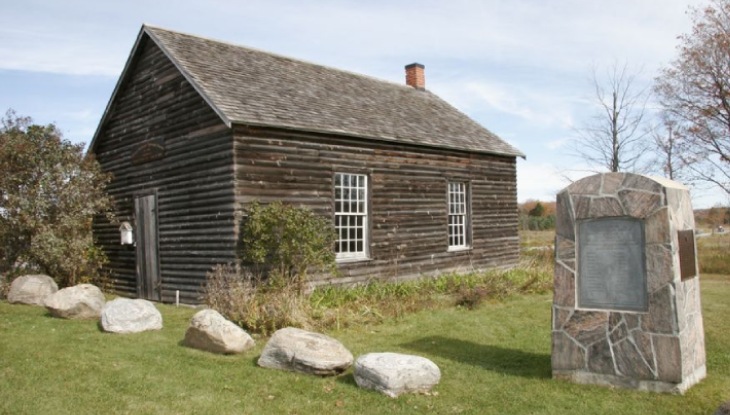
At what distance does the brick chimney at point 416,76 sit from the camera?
2320 centimetres

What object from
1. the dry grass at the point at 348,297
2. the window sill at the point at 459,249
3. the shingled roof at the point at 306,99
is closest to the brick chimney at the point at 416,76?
the shingled roof at the point at 306,99

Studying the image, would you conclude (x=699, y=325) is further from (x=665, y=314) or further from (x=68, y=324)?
(x=68, y=324)

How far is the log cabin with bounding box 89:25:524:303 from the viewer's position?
13312mm

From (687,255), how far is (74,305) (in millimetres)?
10347

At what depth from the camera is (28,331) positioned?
398 inches

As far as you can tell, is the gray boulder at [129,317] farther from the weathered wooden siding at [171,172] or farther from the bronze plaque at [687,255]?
the bronze plaque at [687,255]

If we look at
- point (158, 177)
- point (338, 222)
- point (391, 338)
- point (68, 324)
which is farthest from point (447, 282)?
point (68, 324)

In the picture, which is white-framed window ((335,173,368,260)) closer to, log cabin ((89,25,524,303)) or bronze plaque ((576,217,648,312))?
log cabin ((89,25,524,303))

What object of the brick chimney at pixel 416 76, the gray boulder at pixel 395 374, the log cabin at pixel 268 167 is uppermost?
the brick chimney at pixel 416 76

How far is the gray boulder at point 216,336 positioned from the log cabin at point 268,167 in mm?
3899

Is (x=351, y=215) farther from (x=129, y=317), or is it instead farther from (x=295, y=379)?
(x=295, y=379)

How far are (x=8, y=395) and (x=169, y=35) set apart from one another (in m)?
11.4

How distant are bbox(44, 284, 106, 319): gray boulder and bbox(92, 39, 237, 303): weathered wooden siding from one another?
248 cm

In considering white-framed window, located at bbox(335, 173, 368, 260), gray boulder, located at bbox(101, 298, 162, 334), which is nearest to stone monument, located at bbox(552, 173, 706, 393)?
gray boulder, located at bbox(101, 298, 162, 334)
